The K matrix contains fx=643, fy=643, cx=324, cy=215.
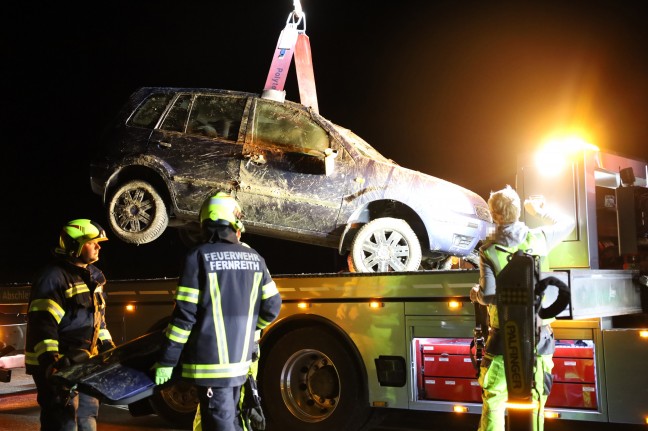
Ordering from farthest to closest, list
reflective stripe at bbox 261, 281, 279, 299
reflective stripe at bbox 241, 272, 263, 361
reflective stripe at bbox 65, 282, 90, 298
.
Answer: reflective stripe at bbox 65, 282, 90, 298
reflective stripe at bbox 261, 281, 279, 299
reflective stripe at bbox 241, 272, 263, 361

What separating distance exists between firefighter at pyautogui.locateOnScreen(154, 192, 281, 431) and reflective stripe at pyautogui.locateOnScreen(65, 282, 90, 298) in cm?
92

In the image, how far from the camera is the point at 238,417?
12.2 feet

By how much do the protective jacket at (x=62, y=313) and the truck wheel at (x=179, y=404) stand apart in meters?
2.10

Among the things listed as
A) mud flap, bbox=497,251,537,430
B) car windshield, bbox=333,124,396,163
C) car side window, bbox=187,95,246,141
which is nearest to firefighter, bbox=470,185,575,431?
mud flap, bbox=497,251,537,430

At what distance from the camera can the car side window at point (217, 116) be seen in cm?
689

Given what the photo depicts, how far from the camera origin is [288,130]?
22.2 ft

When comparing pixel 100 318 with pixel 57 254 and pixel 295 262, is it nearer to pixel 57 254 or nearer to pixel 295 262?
pixel 57 254

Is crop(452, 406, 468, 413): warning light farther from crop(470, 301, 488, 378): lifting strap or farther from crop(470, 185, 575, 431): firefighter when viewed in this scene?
crop(470, 185, 575, 431): firefighter

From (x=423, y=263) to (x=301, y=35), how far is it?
141 inches

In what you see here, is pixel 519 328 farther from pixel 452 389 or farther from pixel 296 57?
pixel 296 57

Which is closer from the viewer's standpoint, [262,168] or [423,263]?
[262,168]

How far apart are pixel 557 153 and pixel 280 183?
2778 millimetres

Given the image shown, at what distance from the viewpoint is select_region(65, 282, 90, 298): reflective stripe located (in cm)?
391

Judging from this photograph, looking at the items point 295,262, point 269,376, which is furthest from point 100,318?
point 295,262
